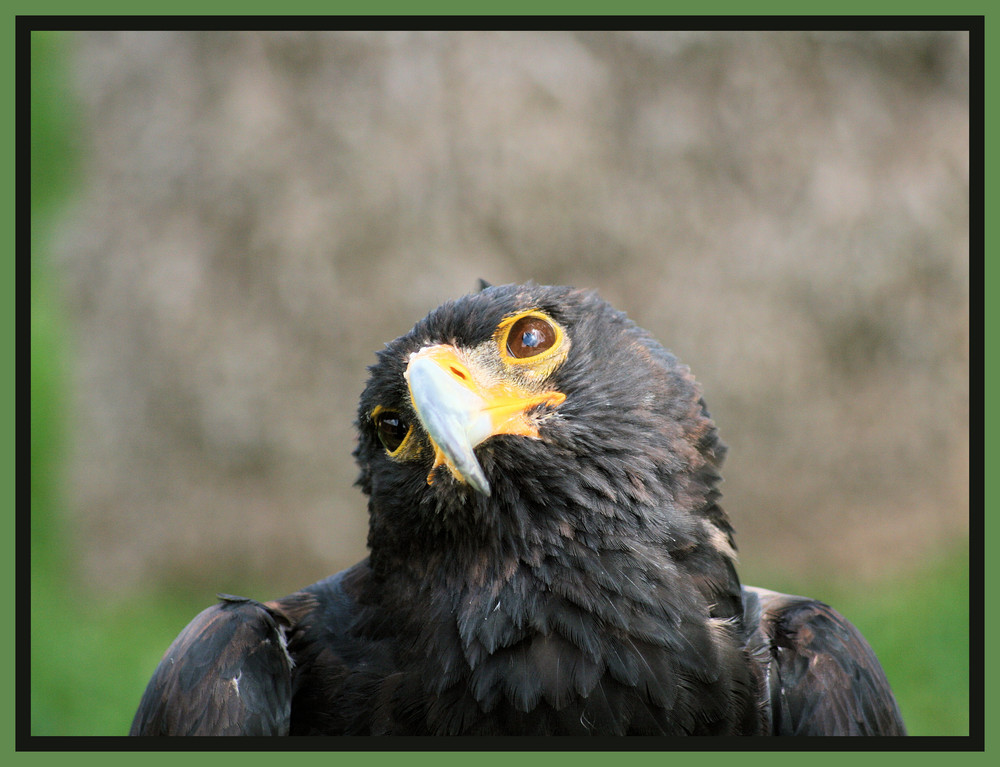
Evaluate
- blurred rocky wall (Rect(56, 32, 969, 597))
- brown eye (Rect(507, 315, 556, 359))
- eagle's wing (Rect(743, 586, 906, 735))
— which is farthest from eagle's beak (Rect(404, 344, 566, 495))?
blurred rocky wall (Rect(56, 32, 969, 597))

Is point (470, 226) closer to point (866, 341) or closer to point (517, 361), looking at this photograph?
point (866, 341)

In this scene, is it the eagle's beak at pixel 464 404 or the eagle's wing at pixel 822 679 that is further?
the eagle's wing at pixel 822 679

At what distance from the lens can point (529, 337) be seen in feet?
9.50

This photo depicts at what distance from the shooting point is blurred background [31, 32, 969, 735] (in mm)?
7656

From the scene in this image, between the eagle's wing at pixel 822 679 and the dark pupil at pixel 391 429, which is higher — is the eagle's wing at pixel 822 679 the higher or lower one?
the lower one

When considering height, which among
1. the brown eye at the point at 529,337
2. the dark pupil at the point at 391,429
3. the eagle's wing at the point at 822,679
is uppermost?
the brown eye at the point at 529,337

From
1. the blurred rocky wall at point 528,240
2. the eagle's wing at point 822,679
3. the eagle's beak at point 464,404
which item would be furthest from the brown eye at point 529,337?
the blurred rocky wall at point 528,240

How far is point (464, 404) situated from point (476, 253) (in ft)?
17.4

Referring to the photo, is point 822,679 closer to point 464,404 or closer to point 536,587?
point 536,587

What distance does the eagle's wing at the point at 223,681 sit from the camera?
111 inches

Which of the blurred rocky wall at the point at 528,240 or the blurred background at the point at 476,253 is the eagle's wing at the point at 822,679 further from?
the blurred rocky wall at the point at 528,240

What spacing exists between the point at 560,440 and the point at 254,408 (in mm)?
5821

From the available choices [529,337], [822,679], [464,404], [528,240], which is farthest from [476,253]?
[822,679]

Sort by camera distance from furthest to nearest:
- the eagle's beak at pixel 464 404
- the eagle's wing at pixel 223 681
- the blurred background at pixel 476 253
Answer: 1. the blurred background at pixel 476 253
2. the eagle's wing at pixel 223 681
3. the eagle's beak at pixel 464 404
